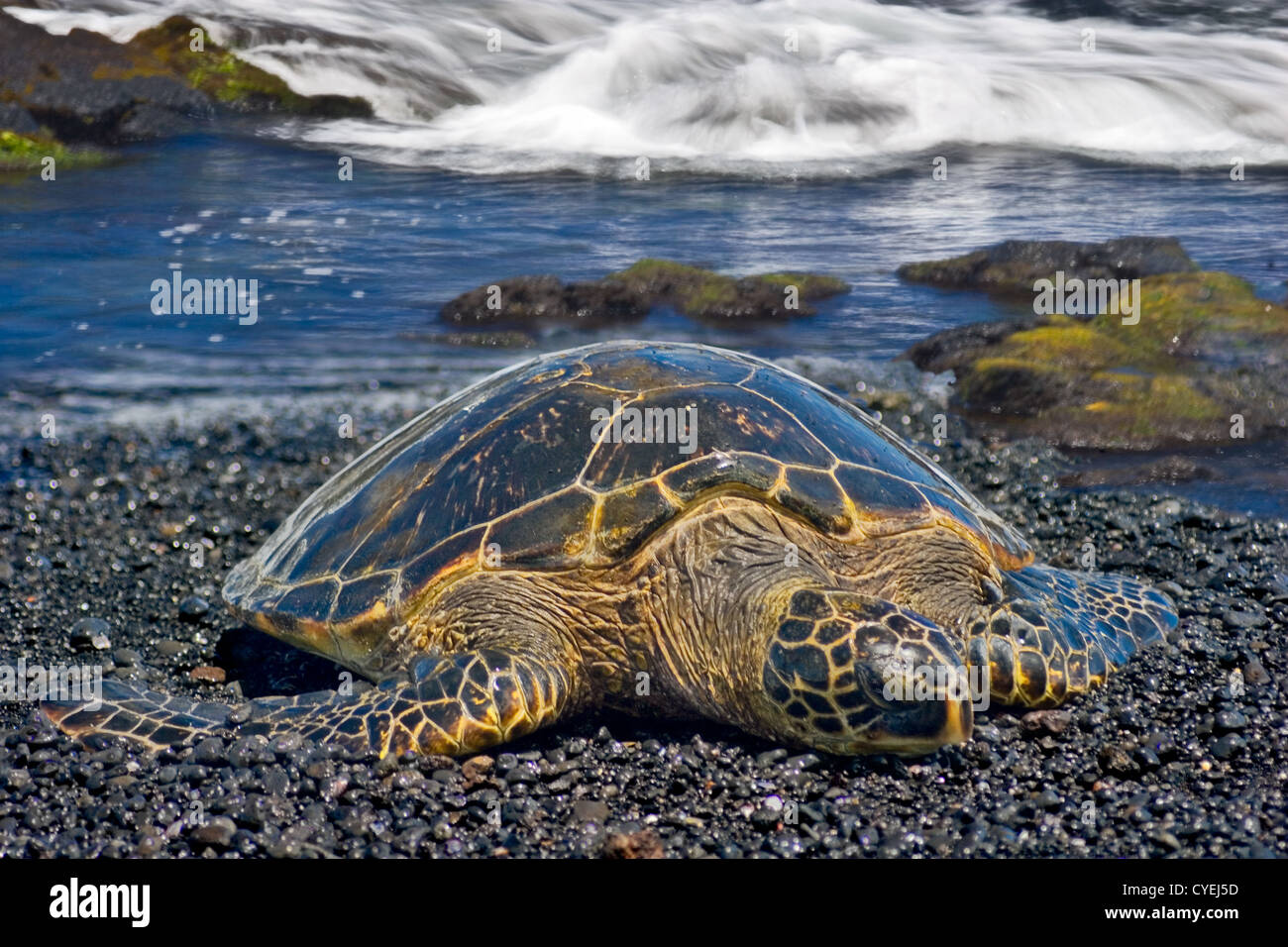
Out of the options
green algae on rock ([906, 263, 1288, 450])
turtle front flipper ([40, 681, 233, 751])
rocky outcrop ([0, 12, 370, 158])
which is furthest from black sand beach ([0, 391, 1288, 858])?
rocky outcrop ([0, 12, 370, 158])

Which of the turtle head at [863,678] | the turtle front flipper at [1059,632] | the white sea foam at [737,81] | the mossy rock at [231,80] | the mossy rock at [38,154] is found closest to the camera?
the turtle head at [863,678]

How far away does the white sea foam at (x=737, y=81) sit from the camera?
19297 millimetres

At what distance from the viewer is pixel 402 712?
406cm

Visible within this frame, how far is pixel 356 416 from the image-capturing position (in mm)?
9664

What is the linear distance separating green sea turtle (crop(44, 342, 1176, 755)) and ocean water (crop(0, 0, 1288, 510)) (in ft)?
13.6

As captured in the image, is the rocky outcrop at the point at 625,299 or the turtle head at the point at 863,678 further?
the rocky outcrop at the point at 625,299

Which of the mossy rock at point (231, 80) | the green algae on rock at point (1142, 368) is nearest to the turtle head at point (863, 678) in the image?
the green algae on rock at point (1142, 368)

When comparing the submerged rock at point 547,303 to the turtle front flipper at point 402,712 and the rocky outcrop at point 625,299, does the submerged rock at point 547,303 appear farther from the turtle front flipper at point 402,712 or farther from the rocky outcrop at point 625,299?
the turtle front flipper at point 402,712

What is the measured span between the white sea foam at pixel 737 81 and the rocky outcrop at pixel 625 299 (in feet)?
20.0

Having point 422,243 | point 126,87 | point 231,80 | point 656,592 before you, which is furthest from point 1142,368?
point 126,87

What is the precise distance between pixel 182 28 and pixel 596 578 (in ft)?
67.6
